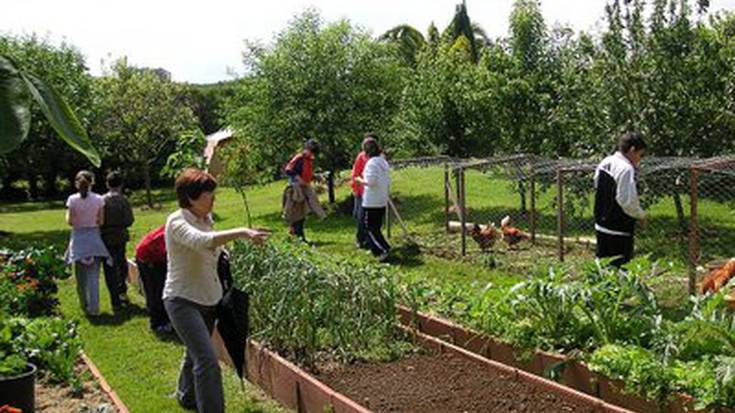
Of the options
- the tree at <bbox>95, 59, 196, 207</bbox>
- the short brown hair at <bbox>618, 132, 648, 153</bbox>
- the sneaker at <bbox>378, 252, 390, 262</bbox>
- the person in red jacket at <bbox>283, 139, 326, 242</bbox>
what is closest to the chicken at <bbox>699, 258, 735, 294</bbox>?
the short brown hair at <bbox>618, 132, 648, 153</bbox>

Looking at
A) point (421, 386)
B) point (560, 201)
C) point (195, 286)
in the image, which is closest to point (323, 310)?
point (421, 386)

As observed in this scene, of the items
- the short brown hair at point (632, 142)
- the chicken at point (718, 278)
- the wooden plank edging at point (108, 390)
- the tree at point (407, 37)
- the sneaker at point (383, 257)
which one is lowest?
the wooden plank edging at point (108, 390)

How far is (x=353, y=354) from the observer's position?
6000 mm

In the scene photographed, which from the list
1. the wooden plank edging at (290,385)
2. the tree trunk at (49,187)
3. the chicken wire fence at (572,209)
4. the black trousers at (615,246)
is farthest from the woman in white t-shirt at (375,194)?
the tree trunk at (49,187)

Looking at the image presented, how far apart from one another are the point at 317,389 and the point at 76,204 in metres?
4.76

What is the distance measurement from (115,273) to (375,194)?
363 cm

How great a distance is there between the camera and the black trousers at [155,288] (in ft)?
24.6

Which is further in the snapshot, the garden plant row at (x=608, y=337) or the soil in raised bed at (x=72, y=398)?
the soil in raised bed at (x=72, y=398)

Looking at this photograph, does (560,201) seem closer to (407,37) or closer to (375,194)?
(375,194)

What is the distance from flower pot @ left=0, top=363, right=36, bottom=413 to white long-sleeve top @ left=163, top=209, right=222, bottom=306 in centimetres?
97

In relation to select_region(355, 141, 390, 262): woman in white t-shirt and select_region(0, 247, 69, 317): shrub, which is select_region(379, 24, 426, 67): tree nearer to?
select_region(355, 141, 390, 262): woman in white t-shirt

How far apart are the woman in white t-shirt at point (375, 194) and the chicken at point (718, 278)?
441 centimetres

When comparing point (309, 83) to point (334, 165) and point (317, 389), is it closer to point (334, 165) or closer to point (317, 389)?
point (334, 165)

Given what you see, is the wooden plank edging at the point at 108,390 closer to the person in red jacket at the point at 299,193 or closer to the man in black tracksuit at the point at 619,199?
the man in black tracksuit at the point at 619,199
